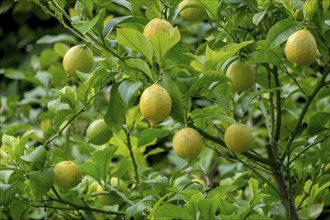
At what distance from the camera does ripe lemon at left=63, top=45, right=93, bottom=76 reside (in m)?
1.14

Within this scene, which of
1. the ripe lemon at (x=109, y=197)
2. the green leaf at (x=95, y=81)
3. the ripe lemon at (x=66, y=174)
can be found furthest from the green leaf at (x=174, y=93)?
the ripe lemon at (x=109, y=197)

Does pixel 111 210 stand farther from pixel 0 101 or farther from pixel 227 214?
pixel 0 101

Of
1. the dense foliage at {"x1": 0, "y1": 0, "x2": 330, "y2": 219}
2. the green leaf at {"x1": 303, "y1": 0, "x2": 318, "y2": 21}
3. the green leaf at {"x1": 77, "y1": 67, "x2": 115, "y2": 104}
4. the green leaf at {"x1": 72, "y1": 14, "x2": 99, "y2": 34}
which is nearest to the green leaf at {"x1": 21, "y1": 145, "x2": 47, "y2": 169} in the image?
the dense foliage at {"x1": 0, "y1": 0, "x2": 330, "y2": 219}

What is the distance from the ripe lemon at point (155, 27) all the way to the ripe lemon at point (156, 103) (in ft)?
A: 0.30

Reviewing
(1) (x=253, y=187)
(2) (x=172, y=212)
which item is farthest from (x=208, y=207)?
(1) (x=253, y=187)

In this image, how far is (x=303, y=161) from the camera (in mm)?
1336

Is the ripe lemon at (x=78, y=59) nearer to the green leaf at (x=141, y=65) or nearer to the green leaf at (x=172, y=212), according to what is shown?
the green leaf at (x=141, y=65)

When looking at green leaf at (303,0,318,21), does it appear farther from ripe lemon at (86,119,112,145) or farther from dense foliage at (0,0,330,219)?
ripe lemon at (86,119,112,145)

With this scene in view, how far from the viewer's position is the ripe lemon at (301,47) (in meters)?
1.04

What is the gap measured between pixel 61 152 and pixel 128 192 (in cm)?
24

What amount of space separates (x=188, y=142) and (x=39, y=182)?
0.25m

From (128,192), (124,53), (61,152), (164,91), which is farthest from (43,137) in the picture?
(164,91)

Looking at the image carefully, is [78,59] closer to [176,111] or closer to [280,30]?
[176,111]

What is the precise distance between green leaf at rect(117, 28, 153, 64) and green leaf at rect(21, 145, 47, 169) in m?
0.24
